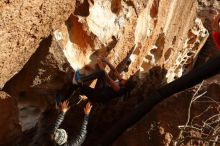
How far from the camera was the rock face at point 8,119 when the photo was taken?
6488 mm

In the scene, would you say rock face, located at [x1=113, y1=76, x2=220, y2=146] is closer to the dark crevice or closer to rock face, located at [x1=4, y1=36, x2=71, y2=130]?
rock face, located at [x1=4, y1=36, x2=71, y2=130]

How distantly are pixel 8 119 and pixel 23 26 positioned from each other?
158 centimetres

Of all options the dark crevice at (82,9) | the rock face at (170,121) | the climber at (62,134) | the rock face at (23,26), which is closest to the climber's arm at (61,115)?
the climber at (62,134)

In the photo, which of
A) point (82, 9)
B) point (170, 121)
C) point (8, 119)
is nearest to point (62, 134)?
point (8, 119)

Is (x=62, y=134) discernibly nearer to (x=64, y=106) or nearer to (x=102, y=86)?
(x=64, y=106)

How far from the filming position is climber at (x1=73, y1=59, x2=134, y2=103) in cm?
728

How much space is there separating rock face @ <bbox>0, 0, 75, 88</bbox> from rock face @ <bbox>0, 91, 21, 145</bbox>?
245mm

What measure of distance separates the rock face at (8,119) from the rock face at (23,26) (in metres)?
0.24

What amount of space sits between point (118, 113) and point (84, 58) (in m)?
1.69

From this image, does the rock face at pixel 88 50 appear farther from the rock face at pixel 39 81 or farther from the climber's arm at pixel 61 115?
the climber's arm at pixel 61 115

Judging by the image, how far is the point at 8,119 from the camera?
22.2 ft

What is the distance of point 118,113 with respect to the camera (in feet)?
27.6

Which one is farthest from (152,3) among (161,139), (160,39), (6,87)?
(6,87)

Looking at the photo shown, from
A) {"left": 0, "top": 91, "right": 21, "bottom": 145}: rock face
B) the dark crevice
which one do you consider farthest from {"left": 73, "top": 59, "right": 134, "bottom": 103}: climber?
{"left": 0, "top": 91, "right": 21, "bottom": 145}: rock face
